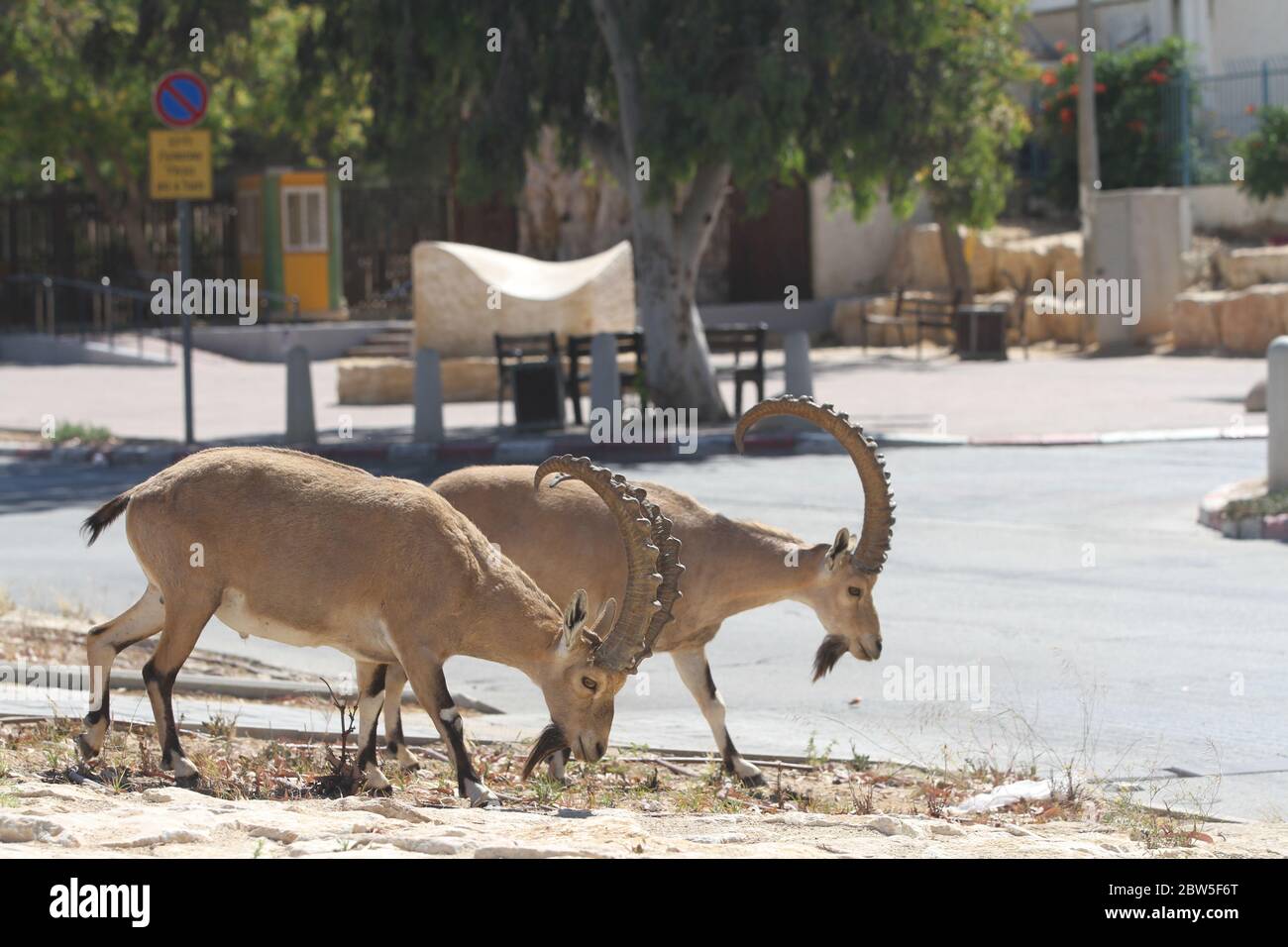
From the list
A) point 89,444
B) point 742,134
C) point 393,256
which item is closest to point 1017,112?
point 393,256

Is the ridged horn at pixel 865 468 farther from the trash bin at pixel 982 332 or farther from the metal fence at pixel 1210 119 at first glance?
the metal fence at pixel 1210 119

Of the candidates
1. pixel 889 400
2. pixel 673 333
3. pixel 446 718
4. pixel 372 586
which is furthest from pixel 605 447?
pixel 446 718

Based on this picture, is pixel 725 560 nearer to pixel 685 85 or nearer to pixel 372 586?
pixel 372 586

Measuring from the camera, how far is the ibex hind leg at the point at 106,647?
711cm

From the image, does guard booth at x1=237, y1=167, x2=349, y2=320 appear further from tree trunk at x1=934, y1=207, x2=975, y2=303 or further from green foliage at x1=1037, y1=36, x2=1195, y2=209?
green foliage at x1=1037, y1=36, x2=1195, y2=209

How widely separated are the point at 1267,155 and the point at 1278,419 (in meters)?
22.0

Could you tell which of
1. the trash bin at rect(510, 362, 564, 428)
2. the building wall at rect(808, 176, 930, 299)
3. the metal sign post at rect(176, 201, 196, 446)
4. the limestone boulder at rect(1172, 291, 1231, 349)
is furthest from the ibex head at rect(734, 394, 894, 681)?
the building wall at rect(808, 176, 930, 299)

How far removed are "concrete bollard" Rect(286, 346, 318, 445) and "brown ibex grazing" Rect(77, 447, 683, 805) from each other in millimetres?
14867

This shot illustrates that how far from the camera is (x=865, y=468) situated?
795 centimetres

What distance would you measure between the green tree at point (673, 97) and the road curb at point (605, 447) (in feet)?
7.86

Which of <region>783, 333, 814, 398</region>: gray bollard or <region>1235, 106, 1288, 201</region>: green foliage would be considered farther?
<region>1235, 106, 1288, 201</region>: green foliage

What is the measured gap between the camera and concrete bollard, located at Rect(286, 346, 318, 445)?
22000mm
